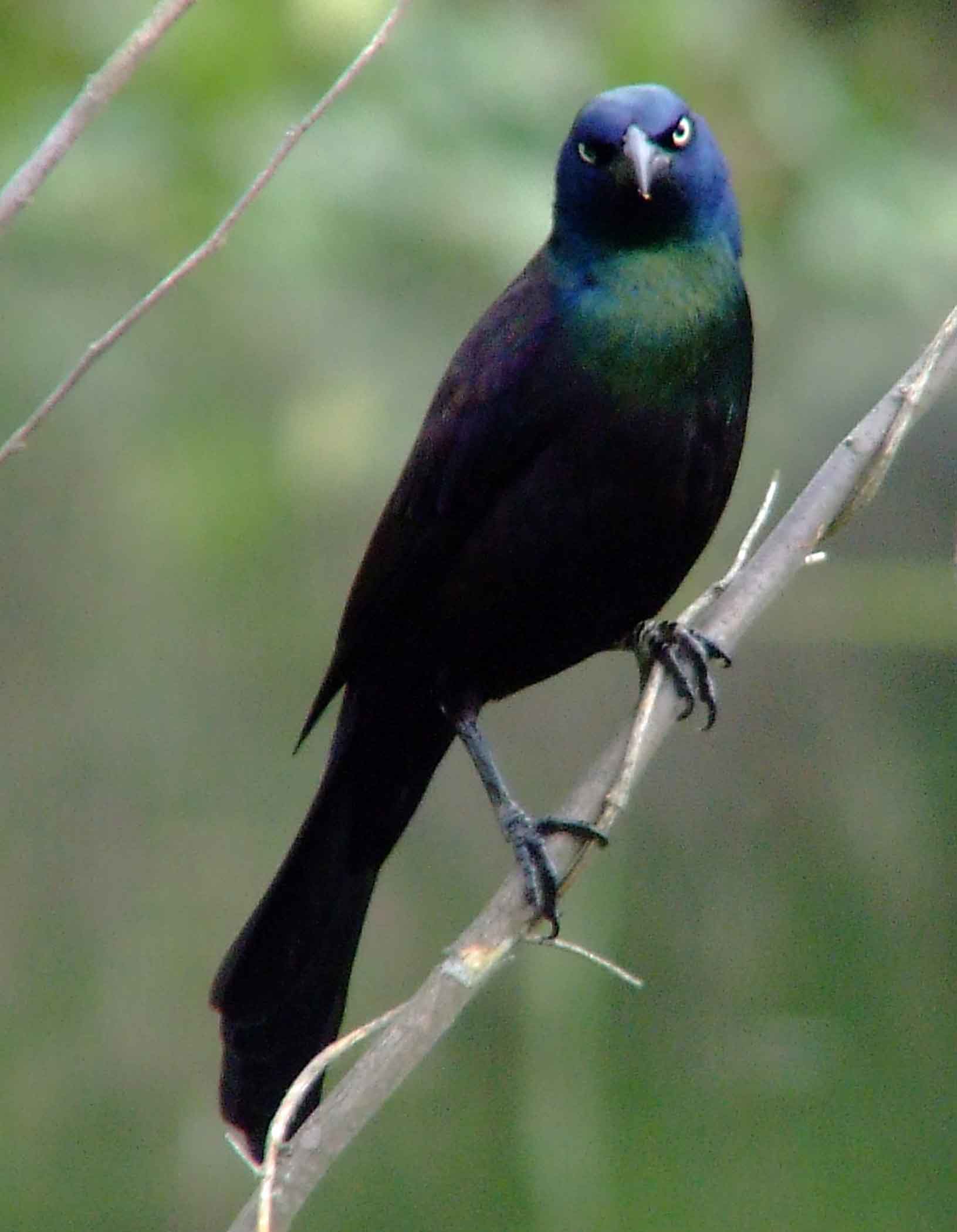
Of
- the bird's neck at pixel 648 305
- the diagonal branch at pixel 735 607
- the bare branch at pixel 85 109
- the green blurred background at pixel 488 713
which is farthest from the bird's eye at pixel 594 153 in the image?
the bare branch at pixel 85 109

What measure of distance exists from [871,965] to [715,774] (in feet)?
1.50

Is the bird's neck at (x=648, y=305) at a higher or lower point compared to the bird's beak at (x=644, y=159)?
lower

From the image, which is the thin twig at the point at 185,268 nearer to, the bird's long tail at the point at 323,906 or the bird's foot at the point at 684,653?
the bird's foot at the point at 684,653

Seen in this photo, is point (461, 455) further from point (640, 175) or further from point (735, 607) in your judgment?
point (735, 607)

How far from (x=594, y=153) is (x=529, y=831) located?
892 mm

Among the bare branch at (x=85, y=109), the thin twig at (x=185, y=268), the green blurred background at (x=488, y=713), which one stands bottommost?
the green blurred background at (x=488, y=713)

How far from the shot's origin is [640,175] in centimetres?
277

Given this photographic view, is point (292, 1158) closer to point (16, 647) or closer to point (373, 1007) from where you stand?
point (373, 1007)

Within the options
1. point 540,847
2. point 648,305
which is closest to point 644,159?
point 648,305

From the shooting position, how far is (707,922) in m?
4.16

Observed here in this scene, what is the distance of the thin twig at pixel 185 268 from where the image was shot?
181cm

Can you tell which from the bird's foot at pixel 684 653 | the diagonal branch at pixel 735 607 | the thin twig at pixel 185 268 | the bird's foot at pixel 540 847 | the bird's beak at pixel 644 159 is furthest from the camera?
the bird's foot at pixel 684 653

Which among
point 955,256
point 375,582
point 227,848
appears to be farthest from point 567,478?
point 227,848

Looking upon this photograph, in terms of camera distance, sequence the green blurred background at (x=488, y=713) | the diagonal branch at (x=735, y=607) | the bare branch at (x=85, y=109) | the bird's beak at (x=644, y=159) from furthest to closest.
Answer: the green blurred background at (x=488, y=713) → the bird's beak at (x=644, y=159) → the diagonal branch at (x=735, y=607) → the bare branch at (x=85, y=109)
